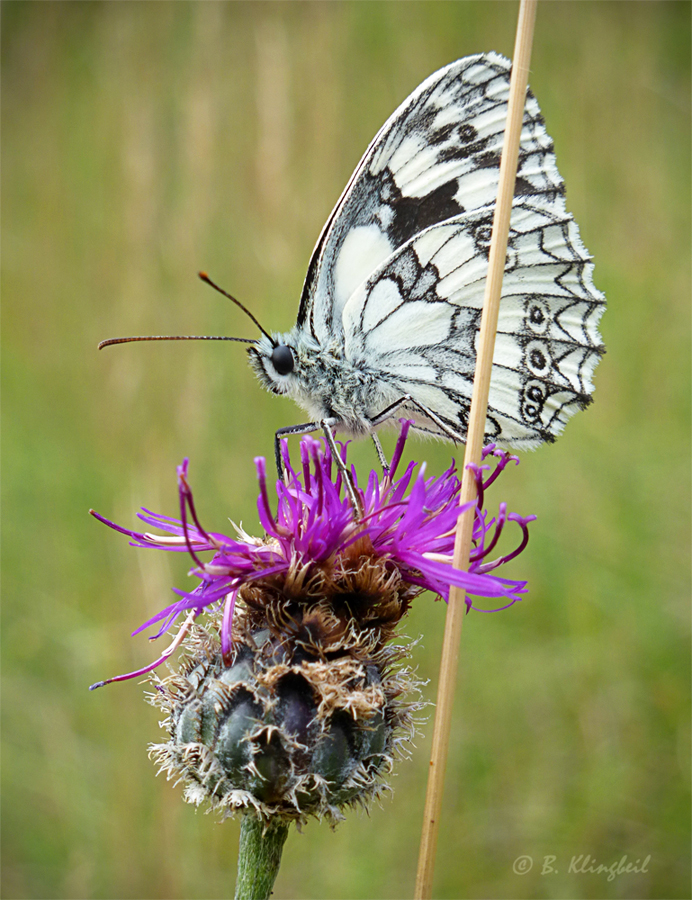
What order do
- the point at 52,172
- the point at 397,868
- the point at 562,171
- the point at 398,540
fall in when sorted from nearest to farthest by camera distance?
the point at 398,540 → the point at 397,868 → the point at 562,171 → the point at 52,172

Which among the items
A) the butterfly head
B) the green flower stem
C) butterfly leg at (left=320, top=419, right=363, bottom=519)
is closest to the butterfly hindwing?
the butterfly head

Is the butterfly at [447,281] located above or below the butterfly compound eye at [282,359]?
above

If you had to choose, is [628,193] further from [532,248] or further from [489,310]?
[489,310]

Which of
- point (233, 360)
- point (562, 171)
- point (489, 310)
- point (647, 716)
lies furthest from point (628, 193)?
point (489, 310)

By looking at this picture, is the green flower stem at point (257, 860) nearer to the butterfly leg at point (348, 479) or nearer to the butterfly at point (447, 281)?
the butterfly leg at point (348, 479)

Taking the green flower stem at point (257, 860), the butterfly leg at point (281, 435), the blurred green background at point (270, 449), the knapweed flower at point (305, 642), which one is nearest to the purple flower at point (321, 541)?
the knapweed flower at point (305, 642)

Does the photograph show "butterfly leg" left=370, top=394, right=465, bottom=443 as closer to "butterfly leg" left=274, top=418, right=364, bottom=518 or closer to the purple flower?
"butterfly leg" left=274, top=418, right=364, bottom=518
